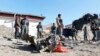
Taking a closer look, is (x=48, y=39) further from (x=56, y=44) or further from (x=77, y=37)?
(x=77, y=37)

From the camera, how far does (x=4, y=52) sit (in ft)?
41.7

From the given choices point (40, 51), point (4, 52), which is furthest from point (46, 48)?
point (4, 52)

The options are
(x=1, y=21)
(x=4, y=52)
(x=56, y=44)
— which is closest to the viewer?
(x=4, y=52)

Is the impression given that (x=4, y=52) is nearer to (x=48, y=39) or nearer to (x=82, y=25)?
(x=48, y=39)

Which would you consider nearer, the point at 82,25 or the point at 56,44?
the point at 56,44

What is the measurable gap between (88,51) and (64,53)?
152cm

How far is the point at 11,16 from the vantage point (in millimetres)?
32281

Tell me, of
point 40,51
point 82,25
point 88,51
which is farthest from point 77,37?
point 40,51

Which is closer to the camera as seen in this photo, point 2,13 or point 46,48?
point 46,48

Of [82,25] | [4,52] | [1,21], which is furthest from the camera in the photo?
[1,21]

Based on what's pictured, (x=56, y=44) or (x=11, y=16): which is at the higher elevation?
(x=11, y=16)

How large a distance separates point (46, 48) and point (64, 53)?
0.90 m

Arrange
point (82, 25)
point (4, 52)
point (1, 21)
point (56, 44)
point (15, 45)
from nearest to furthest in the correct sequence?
1. point (4, 52)
2. point (56, 44)
3. point (15, 45)
4. point (82, 25)
5. point (1, 21)

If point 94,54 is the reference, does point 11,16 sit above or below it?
above
